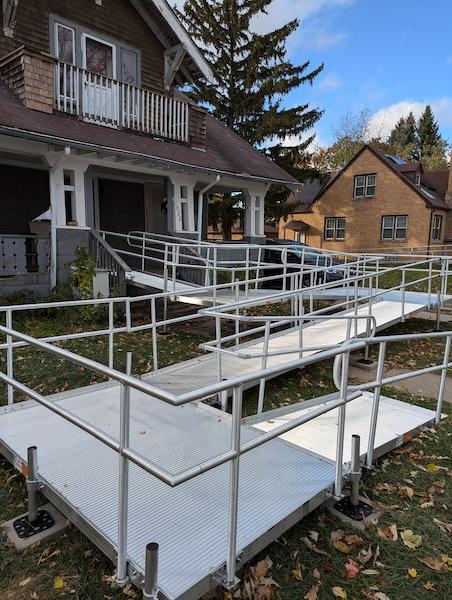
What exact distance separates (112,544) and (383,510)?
1.89 m

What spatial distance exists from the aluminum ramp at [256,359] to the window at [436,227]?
71.3 feet

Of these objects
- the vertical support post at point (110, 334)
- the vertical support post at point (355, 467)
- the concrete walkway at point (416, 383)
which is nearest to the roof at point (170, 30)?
the vertical support post at point (110, 334)

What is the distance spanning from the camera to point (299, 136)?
940 inches

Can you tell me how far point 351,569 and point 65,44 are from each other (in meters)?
11.9

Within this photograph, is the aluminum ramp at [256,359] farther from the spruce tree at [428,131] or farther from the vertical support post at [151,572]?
the spruce tree at [428,131]

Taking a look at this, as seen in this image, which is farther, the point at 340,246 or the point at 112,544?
the point at 340,246

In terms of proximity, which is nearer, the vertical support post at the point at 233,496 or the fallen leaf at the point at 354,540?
the vertical support post at the point at 233,496

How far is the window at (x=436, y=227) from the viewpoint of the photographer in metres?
28.3

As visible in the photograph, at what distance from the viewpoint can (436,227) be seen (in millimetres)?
28750

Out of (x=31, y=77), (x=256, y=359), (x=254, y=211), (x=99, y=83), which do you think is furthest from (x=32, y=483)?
(x=254, y=211)

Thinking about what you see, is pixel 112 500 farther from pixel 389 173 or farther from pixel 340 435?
pixel 389 173

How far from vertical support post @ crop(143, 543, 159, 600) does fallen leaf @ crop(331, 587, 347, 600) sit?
3.30ft

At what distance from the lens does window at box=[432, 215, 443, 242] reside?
28.3 meters

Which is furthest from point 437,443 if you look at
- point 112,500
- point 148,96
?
point 148,96
